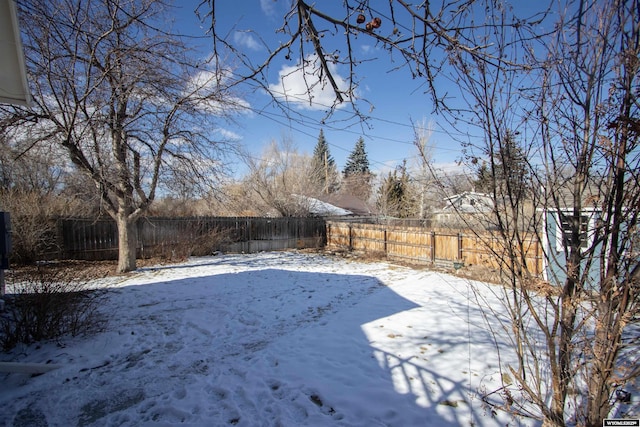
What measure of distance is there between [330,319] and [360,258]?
8152 mm

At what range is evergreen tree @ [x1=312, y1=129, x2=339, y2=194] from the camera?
23.2 meters

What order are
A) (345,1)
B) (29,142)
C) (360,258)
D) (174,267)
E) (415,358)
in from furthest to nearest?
(360,258), (174,267), (29,142), (415,358), (345,1)

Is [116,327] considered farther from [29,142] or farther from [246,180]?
[246,180]

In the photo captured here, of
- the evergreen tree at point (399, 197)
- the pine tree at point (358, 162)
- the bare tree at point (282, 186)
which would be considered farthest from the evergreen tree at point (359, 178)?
the bare tree at point (282, 186)

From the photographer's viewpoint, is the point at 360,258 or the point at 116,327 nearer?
the point at 116,327

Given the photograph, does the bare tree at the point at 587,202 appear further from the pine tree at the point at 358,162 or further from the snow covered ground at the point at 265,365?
the pine tree at the point at 358,162

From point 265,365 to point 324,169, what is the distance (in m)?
23.3

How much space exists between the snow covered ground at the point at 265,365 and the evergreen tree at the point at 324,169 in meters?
16.8

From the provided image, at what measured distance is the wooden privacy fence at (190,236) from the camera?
1051 cm

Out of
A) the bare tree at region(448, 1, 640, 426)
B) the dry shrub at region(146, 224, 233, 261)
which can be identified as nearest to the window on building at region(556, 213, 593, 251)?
the bare tree at region(448, 1, 640, 426)

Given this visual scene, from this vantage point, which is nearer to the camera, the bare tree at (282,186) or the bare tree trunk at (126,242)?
the bare tree trunk at (126,242)

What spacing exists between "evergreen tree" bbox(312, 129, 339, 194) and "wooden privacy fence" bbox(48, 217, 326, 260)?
6950mm

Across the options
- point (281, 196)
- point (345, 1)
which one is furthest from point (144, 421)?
point (281, 196)

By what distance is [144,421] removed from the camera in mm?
2621
